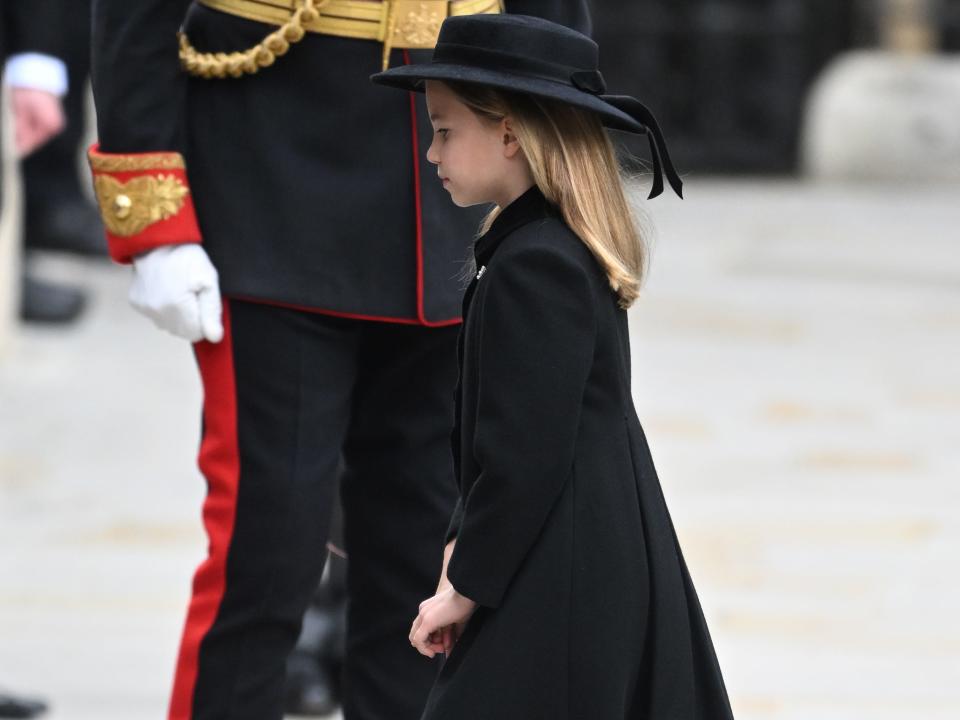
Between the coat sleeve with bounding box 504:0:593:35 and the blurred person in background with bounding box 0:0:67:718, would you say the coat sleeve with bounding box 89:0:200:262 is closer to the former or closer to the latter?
the coat sleeve with bounding box 504:0:593:35

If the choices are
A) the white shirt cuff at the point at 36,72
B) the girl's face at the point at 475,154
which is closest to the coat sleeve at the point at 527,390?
the girl's face at the point at 475,154

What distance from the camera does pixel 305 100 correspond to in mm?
2662

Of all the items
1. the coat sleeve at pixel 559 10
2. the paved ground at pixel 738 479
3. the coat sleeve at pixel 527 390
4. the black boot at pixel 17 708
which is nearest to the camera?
the coat sleeve at pixel 527 390

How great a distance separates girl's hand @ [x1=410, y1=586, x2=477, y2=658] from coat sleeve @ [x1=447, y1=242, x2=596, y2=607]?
90 millimetres

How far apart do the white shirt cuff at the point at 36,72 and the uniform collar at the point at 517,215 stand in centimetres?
249

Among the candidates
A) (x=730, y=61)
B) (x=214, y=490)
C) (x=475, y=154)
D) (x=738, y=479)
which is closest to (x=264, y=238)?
(x=214, y=490)

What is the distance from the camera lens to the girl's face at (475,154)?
221cm

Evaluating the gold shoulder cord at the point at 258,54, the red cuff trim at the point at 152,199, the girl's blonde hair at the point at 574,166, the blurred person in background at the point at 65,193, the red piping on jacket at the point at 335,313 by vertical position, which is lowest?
the blurred person in background at the point at 65,193

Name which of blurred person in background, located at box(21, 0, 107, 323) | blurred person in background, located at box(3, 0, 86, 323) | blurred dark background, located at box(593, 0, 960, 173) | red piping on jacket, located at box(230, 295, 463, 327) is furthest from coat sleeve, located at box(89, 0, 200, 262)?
blurred dark background, located at box(593, 0, 960, 173)

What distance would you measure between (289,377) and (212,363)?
0.11 m

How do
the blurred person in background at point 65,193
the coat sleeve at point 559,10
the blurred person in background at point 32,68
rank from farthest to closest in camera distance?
the blurred person in background at point 65,193 < the blurred person in background at point 32,68 < the coat sleeve at point 559,10

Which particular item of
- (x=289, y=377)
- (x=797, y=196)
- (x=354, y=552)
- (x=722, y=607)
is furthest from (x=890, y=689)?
(x=797, y=196)

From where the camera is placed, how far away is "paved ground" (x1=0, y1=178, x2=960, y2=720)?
3908 millimetres

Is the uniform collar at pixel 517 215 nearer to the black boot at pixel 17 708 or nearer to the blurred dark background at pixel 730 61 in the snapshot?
the black boot at pixel 17 708
